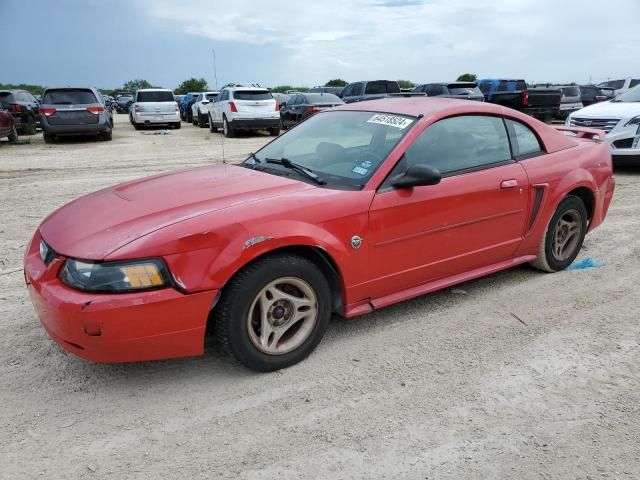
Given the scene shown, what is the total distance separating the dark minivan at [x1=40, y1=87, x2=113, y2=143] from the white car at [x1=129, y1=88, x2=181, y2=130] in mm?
4995

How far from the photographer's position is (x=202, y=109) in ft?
74.6

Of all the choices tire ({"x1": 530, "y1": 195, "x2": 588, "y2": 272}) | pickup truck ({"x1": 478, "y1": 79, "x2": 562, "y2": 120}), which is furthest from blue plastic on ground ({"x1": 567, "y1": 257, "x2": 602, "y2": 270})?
pickup truck ({"x1": 478, "y1": 79, "x2": 562, "y2": 120})

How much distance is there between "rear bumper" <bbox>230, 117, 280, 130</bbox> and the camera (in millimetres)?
16703

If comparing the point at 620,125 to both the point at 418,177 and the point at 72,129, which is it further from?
the point at 72,129

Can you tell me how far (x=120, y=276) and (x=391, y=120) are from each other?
6.84 ft

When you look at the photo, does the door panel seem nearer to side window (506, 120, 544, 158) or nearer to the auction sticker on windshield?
side window (506, 120, 544, 158)

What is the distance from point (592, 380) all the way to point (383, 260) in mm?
1328

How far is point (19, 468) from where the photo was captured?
2.29 metres

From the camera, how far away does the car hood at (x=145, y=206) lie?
274 centimetres

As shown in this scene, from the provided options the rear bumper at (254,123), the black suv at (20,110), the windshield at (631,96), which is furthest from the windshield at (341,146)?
the black suv at (20,110)

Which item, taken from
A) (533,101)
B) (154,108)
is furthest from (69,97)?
(533,101)

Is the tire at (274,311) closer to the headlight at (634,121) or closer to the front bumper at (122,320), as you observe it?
the front bumper at (122,320)

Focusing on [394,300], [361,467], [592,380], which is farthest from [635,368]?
[361,467]

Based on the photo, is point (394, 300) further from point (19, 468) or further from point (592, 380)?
point (19, 468)
